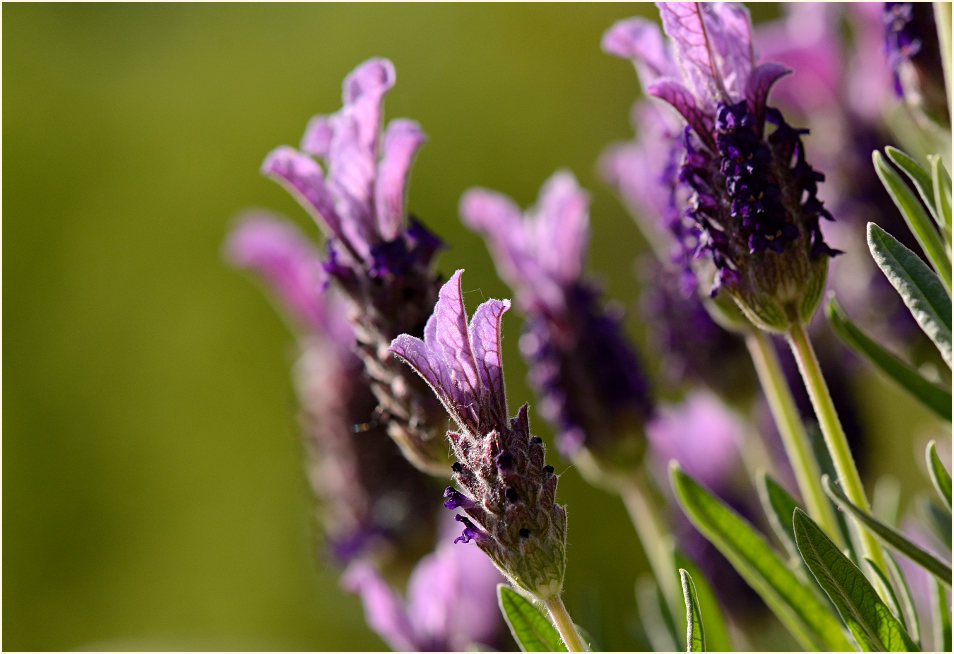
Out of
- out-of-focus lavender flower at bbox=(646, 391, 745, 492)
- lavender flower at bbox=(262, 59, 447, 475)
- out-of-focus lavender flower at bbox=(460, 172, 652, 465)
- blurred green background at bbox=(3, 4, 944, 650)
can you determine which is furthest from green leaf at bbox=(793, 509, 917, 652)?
blurred green background at bbox=(3, 4, 944, 650)

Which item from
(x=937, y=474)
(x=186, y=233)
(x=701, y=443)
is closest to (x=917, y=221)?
(x=937, y=474)

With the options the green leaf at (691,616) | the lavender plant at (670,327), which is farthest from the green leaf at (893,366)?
the green leaf at (691,616)

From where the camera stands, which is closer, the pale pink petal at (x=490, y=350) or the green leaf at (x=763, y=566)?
the pale pink petal at (x=490, y=350)

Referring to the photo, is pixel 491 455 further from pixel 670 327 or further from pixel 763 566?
pixel 670 327

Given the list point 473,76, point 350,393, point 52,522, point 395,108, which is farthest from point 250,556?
point 350,393

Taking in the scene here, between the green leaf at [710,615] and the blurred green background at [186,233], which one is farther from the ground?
the blurred green background at [186,233]

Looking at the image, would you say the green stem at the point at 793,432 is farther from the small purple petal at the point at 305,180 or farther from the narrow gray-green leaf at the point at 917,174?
the small purple petal at the point at 305,180
